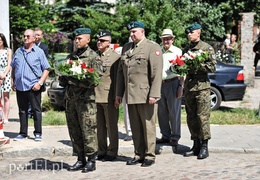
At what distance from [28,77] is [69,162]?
174 cm

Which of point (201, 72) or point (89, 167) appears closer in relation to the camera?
point (89, 167)

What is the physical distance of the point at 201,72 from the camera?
8062 millimetres

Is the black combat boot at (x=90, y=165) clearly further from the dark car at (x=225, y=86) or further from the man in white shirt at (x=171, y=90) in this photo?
the dark car at (x=225, y=86)

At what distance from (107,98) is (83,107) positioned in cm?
80

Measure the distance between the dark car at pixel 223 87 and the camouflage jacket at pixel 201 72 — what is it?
5.12 m

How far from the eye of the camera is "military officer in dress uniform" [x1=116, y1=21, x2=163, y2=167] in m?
7.61

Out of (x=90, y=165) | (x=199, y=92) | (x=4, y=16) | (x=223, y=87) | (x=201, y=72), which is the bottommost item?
(x=90, y=165)

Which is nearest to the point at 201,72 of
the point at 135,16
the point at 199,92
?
the point at 199,92

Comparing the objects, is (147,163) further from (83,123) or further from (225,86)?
(225,86)

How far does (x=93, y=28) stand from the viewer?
21.7 m

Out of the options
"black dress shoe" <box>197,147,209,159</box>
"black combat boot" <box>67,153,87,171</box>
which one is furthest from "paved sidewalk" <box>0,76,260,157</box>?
"black combat boot" <box>67,153,87,171</box>

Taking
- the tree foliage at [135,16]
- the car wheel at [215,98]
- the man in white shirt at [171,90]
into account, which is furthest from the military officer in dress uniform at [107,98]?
the tree foliage at [135,16]

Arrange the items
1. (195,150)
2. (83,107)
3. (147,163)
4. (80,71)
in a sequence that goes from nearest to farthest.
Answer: (80,71) → (83,107) → (147,163) → (195,150)

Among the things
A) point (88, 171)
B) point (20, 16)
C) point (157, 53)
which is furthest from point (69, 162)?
point (20, 16)
